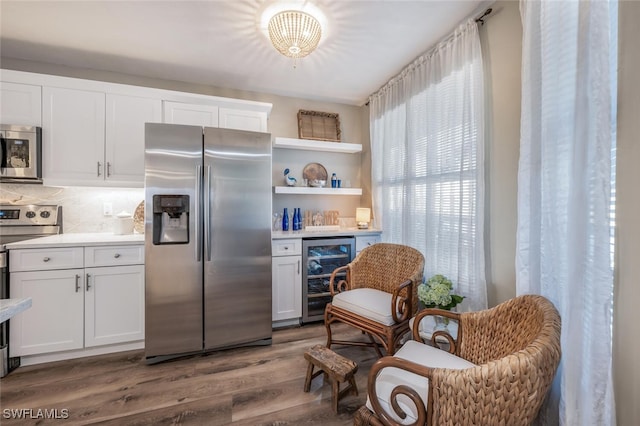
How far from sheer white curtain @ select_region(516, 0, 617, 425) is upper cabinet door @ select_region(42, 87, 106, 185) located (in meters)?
3.41

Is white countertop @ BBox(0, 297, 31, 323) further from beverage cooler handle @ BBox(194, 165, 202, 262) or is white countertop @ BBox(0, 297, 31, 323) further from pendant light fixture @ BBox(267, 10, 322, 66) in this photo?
pendant light fixture @ BBox(267, 10, 322, 66)

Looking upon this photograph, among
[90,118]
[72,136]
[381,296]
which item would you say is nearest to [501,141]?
[381,296]

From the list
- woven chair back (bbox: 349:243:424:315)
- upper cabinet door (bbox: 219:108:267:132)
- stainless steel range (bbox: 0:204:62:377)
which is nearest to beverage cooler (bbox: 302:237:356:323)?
woven chair back (bbox: 349:243:424:315)

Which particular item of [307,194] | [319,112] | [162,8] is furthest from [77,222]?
[319,112]

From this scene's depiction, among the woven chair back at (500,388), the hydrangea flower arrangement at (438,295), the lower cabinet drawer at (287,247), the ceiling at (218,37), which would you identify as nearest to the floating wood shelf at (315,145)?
the ceiling at (218,37)

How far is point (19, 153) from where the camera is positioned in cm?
236

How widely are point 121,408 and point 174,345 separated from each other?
57 cm

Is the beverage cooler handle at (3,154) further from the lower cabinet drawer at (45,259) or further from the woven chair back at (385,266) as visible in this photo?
the woven chair back at (385,266)

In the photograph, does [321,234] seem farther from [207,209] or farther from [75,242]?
[75,242]

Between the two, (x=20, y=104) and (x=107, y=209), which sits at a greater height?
(x=20, y=104)

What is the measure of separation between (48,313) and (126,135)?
166 centimetres

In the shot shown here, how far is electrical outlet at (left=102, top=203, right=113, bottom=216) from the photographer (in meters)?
2.84

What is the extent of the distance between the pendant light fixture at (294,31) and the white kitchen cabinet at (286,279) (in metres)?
1.78

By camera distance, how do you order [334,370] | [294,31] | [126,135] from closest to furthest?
[334,370] → [294,31] → [126,135]
